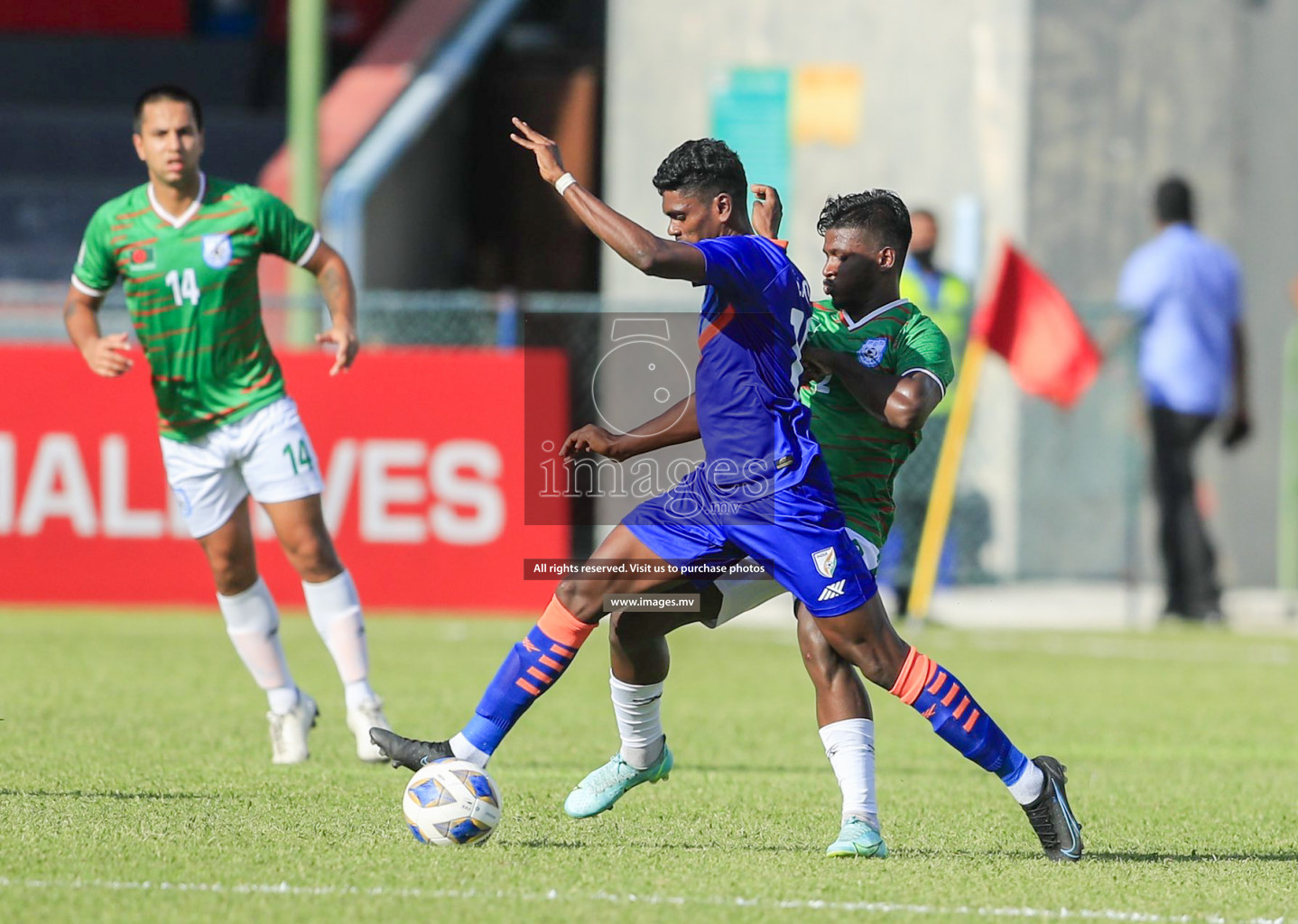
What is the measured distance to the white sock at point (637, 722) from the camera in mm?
6223

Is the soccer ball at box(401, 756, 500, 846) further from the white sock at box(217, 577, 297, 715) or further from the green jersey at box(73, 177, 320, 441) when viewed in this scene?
the green jersey at box(73, 177, 320, 441)

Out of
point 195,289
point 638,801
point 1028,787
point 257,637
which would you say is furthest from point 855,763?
point 195,289

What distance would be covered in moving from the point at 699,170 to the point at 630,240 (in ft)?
1.84

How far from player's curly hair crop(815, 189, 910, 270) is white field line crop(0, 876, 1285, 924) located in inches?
73.3

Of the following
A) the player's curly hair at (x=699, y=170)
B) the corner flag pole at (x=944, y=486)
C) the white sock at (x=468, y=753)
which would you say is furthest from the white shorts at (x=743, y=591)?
the corner flag pole at (x=944, y=486)

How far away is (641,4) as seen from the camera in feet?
57.2

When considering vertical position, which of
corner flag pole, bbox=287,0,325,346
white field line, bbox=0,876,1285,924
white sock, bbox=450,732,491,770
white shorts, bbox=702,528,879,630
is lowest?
white field line, bbox=0,876,1285,924

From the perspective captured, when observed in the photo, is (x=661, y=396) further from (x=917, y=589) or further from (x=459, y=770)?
(x=459, y=770)

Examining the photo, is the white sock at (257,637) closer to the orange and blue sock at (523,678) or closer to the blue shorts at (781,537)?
the orange and blue sock at (523,678)

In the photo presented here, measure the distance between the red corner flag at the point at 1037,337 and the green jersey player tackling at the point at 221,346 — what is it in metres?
6.21

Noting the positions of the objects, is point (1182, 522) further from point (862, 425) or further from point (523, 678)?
point (523, 678)

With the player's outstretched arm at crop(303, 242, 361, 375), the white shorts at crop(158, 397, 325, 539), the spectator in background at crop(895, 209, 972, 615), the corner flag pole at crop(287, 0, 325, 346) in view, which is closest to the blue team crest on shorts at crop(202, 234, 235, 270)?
the player's outstretched arm at crop(303, 242, 361, 375)

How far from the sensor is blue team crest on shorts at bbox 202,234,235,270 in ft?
24.5

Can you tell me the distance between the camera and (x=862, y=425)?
600 cm
